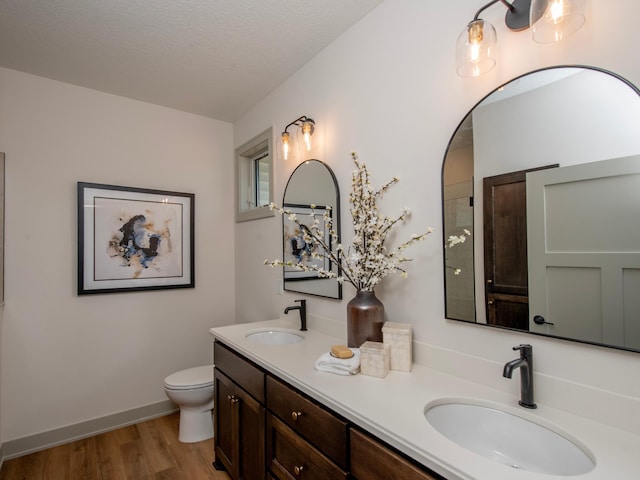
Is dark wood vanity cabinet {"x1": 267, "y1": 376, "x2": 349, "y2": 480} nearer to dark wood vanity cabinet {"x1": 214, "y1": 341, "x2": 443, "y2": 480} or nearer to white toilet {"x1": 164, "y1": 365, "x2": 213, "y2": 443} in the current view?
dark wood vanity cabinet {"x1": 214, "y1": 341, "x2": 443, "y2": 480}

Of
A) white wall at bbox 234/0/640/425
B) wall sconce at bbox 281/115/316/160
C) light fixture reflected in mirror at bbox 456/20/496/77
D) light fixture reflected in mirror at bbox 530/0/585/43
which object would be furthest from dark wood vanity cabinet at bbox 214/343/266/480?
light fixture reflected in mirror at bbox 530/0/585/43

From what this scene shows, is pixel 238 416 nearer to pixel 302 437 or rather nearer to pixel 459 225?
pixel 302 437

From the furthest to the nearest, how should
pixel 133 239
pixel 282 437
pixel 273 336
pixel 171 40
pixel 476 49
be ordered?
1. pixel 133 239
2. pixel 273 336
3. pixel 171 40
4. pixel 282 437
5. pixel 476 49

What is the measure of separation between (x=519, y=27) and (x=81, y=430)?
3.49m

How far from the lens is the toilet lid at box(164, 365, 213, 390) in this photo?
2.31m

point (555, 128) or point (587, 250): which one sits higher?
point (555, 128)

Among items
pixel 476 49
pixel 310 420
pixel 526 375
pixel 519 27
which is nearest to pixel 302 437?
pixel 310 420

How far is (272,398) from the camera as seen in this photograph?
1.50 meters

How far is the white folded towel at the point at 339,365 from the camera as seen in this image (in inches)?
52.2

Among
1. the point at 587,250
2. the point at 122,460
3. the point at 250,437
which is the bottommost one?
the point at 122,460

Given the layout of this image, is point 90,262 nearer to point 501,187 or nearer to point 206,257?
point 206,257

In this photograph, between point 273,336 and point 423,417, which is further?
point 273,336

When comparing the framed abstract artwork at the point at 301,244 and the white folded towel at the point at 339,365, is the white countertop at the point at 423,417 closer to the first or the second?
the white folded towel at the point at 339,365

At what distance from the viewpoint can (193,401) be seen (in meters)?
2.35
